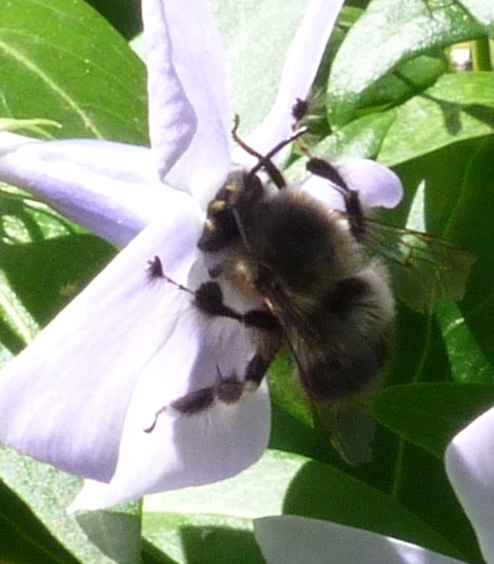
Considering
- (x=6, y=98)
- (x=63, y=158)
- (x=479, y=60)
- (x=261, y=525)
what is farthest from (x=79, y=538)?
(x=479, y=60)

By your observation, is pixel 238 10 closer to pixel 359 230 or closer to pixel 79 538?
pixel 359 230

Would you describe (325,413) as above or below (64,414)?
below

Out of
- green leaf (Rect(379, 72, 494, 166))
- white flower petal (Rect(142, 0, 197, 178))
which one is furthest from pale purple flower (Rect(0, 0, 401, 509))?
green leaf (Rect(379, 72, 494, 166))

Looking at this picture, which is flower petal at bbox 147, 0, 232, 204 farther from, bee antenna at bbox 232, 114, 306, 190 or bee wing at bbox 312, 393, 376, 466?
bee wing at bbox 312, 393, 376, 466

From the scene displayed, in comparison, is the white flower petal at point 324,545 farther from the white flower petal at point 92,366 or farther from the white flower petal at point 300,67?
the white flower petal at point 300,67

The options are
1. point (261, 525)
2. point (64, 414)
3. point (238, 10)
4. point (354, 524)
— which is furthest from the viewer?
point (238, 10)

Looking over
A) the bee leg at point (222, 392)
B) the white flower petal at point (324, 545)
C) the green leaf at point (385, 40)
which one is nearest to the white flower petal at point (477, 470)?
the white flower petal at point (324, 545)
